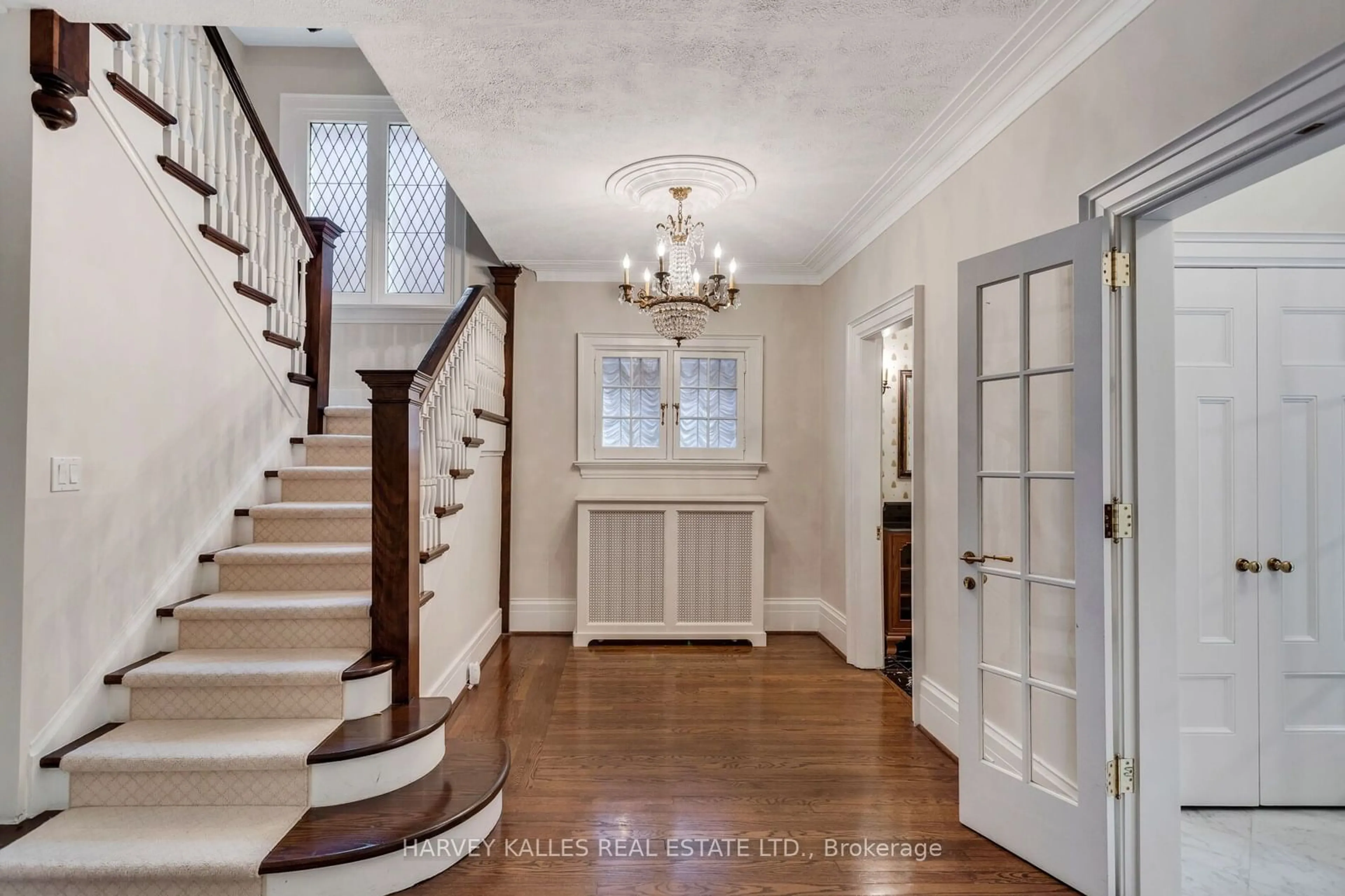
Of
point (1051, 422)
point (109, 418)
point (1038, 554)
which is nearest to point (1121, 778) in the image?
point (1038, 554)

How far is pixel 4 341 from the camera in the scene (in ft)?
6.64

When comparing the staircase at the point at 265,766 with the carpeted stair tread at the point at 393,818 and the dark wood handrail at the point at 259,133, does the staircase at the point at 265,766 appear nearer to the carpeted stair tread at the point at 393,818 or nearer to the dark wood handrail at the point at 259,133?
the carpeted stair tread at the point at 393,818

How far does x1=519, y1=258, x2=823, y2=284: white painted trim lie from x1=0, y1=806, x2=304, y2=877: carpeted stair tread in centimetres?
378

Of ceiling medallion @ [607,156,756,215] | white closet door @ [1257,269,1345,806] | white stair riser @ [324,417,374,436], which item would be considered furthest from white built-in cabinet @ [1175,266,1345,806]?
white stair riser @ [324,417,374,436]

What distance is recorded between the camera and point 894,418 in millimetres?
5188

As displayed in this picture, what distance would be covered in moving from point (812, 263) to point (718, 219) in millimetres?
1146

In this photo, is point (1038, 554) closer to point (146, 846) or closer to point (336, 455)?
point (146, 846)

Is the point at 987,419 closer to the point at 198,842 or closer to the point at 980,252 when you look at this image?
the point at 980,252

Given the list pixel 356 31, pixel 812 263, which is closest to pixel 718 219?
pixel 812 263

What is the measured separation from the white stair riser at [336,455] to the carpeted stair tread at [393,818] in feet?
6.26

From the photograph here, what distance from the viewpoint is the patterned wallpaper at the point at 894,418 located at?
203 inches

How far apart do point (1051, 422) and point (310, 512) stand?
10.4ft

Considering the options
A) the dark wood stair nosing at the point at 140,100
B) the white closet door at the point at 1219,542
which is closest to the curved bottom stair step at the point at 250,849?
the dark wood stair nosing at the point at 140,100

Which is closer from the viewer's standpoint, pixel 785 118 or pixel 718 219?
pixel 785 118
